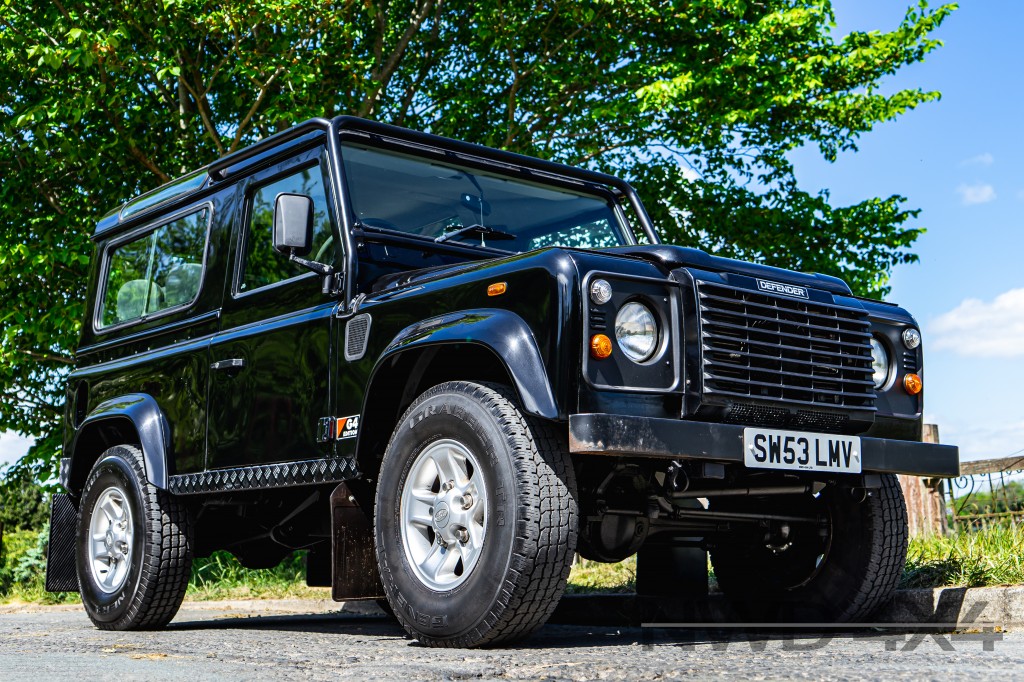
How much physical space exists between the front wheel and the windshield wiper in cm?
132

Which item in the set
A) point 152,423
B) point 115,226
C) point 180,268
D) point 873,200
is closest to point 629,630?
point 152,423

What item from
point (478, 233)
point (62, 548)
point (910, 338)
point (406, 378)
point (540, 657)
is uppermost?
point (478, 233)

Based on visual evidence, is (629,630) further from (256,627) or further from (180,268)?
(180,268)

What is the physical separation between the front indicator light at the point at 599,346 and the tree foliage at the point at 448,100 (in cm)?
998

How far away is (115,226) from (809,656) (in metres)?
5.33

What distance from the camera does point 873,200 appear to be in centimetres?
1614

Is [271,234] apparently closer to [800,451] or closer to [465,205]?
[465,205]

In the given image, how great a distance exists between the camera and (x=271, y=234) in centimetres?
597

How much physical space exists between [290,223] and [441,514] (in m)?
1.63

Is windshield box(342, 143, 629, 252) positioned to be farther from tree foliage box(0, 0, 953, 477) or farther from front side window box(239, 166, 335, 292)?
tree foliage box(0, 0, 953, 477)

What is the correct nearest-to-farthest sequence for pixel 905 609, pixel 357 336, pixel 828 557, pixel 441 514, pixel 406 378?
pixel 441 514 < pixel 406 378 < pixel 357 336 < pixel 828 557 < pixel 905 609

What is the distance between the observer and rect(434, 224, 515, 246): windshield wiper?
5930 mm

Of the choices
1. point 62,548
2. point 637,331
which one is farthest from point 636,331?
point 62,548

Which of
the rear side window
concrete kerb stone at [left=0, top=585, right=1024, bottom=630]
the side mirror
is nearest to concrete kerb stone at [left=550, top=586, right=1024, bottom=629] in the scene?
concrete kerb stone at [left=0, top=585, right=1024, bottom=630]
